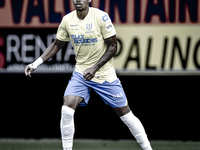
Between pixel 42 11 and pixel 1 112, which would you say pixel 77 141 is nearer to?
pixel 1 112

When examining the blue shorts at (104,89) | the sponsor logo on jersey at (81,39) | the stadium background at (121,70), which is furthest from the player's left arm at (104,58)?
the stadium background at (121,70)

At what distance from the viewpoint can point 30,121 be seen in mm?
6340

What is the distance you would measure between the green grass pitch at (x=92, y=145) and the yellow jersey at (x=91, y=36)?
1.84 metres

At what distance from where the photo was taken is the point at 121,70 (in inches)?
A: 235

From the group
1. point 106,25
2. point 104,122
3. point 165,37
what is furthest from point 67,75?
point 106,25

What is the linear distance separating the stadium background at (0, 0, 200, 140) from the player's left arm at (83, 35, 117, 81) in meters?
1.68

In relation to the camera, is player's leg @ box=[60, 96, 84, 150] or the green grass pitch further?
the green grass pitch

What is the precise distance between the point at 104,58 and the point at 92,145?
7.12 ft

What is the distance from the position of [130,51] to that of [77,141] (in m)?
1.59

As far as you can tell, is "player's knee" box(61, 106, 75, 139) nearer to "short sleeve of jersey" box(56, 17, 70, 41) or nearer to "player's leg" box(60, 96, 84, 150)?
"player's leg" box(60, 96, 84, 150)

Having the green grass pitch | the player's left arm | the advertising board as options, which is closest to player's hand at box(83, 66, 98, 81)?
the player's left arm

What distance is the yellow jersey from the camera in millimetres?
4219

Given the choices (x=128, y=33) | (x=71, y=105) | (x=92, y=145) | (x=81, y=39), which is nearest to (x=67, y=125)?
(x=71, y=105)

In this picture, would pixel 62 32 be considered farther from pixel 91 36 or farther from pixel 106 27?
pixel 106 27
